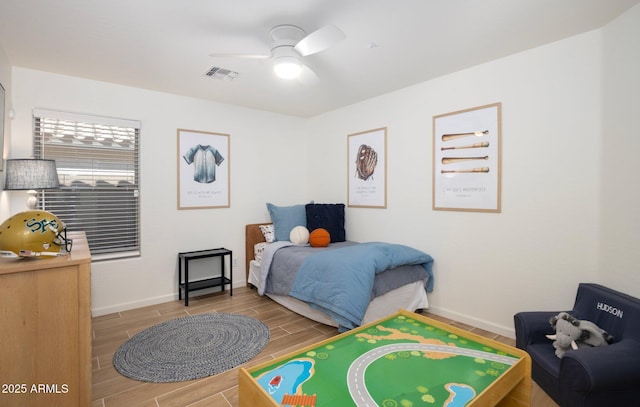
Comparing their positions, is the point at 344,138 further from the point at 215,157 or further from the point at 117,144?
the point at 117,144

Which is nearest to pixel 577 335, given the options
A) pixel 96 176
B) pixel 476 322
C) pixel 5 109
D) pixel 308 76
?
pixel 476 322

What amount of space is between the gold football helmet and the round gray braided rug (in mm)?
1194

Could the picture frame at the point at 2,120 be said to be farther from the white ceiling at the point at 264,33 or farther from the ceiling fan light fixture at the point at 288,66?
the ceiling fan light fixture at the point at 288,66

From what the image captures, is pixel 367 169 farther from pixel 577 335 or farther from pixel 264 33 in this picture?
pixel 577 335

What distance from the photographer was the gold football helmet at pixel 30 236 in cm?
149

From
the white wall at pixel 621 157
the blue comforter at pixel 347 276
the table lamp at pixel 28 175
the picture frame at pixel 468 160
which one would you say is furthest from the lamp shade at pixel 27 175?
the white wall at pixel 621 157

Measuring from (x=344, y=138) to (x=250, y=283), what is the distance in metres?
2.42

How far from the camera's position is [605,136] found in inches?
90.0

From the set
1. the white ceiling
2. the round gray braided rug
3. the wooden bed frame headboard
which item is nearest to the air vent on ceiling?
the white ceiling

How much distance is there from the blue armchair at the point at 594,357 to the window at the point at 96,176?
12.9 ft

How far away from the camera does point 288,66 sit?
7.77ft

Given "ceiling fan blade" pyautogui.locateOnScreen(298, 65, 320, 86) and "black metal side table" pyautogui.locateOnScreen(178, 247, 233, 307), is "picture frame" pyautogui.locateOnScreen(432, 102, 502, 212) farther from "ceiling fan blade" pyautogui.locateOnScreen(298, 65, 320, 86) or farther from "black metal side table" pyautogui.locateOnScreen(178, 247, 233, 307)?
"black metal side table" pyautogui.locateOnScreen(178, 247, 233, 307)

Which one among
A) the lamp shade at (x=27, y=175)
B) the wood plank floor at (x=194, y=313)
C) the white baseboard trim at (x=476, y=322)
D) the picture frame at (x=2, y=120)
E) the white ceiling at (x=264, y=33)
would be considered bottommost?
the wood plank floor at (x=194, y=313)

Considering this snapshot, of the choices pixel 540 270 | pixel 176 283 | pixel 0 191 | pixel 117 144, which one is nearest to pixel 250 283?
pixel 176 283
